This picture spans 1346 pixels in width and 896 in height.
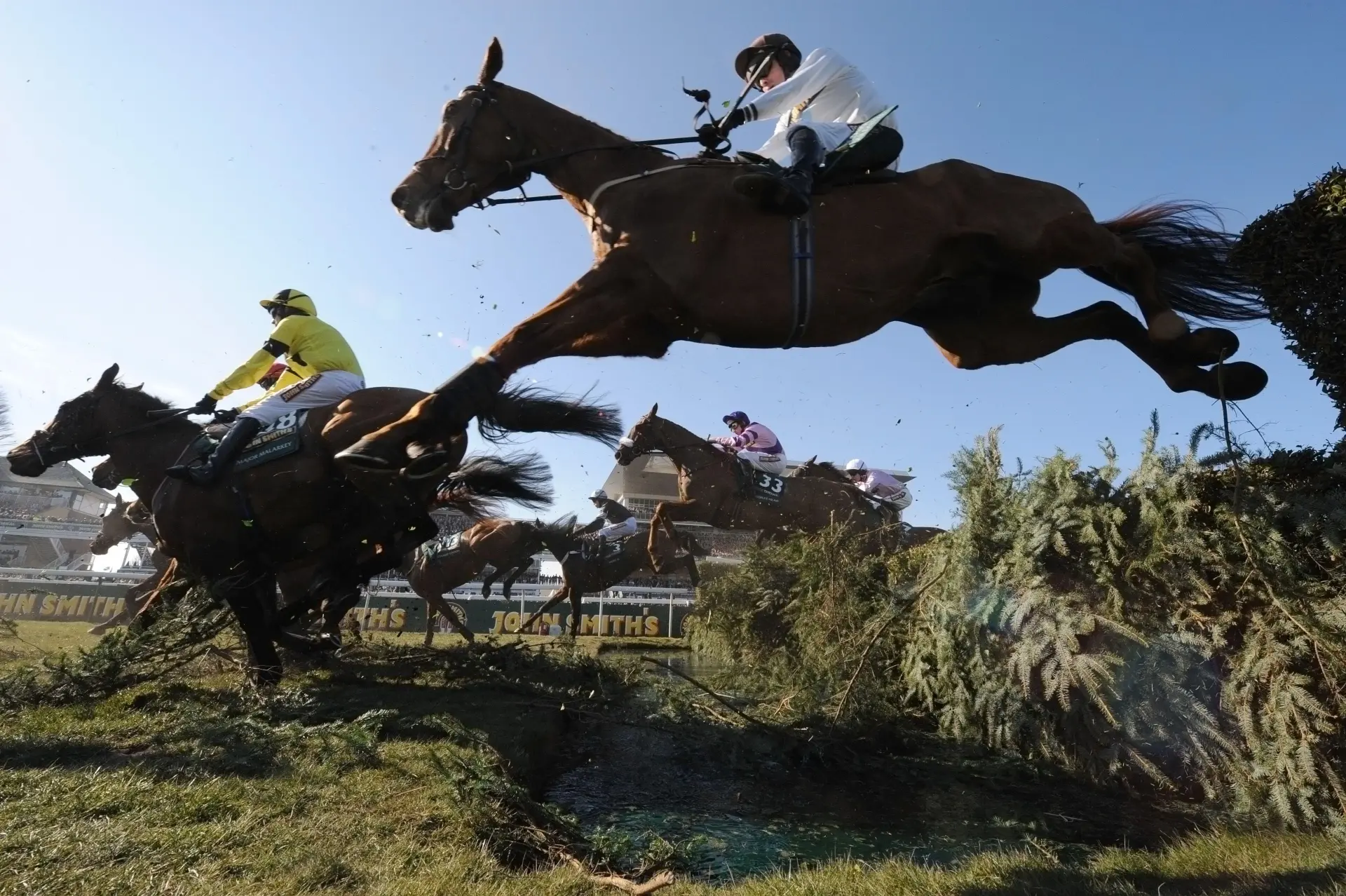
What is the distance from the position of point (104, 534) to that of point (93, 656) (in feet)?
55.1

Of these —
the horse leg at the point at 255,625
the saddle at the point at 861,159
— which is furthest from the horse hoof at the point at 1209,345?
the horse leg at the point at 255,625

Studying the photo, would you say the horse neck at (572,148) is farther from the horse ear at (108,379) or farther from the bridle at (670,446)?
the bridle at (670,446)

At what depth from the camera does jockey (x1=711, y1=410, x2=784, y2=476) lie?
10797mm

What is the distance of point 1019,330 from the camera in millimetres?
3516

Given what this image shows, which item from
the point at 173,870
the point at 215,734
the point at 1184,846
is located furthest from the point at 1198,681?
the point at 215,734

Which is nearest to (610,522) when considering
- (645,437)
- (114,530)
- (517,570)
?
(517,570)

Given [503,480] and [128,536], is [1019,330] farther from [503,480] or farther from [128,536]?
[128,536]

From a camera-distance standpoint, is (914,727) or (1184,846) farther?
(914,727)

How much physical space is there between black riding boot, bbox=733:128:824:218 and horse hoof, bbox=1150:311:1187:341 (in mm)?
1653

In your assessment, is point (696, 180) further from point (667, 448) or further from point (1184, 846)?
point (667, 448)

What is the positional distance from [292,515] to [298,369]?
4.63 feet

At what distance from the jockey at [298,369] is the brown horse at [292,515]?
39 centimetres

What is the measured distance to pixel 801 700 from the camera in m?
4.22

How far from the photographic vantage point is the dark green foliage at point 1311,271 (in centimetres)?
284
